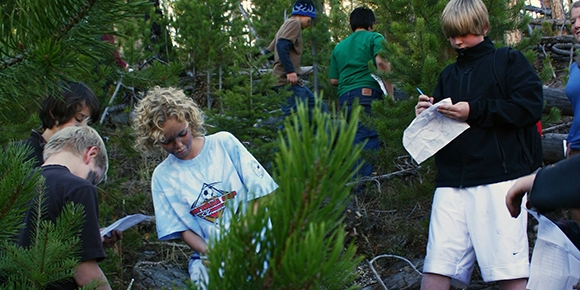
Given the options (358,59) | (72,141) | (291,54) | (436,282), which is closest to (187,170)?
(72,141)

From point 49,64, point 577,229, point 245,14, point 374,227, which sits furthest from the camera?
point 245,14

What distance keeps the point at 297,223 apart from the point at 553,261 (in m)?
1.79

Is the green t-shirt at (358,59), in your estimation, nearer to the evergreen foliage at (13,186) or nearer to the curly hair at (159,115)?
the curly hair at (159,115)

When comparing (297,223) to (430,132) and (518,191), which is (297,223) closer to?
(518,191)

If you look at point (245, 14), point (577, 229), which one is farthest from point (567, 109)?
point (245, 14)

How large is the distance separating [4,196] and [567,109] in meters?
6.22

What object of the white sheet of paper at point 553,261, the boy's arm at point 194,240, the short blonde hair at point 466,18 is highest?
the short blonde hair at point 466,18

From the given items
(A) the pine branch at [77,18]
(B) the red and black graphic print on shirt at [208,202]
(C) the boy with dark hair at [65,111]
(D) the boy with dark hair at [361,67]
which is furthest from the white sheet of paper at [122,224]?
(D) the boy with dark hair at [361,67]

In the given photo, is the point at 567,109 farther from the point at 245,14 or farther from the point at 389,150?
the point at 245,14

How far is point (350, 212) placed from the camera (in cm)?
638

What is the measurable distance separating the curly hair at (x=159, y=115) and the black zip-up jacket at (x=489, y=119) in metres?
1.64

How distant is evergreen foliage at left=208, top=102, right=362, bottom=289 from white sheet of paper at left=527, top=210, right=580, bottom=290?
1609 mm

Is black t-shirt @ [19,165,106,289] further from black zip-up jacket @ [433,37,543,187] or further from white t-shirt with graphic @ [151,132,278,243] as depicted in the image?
black zip-up jacket @ [433,37,543,187]

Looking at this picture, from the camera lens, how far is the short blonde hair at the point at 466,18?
3773 mm
